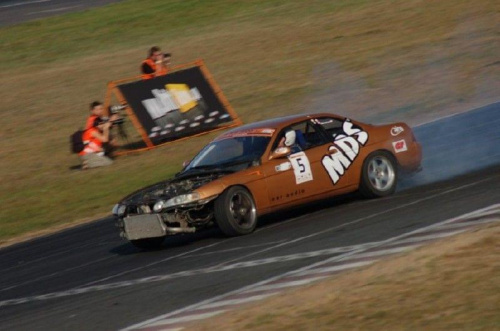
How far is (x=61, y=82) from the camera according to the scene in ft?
100.0

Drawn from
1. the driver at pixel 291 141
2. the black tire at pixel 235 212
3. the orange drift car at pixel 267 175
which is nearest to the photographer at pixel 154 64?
the orange drift car at pixel 267 175

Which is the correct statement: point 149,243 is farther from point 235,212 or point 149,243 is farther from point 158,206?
point 235,212

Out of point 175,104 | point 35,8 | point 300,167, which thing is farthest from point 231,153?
point 35,8

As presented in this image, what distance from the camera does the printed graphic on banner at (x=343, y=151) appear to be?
500 inches

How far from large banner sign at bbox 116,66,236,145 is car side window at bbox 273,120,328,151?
29.8 ft

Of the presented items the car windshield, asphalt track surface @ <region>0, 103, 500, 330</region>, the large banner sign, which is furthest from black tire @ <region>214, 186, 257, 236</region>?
the large banner sign

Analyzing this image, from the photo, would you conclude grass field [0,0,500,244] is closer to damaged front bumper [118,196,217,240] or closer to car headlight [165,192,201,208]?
damaged front bumper [118,196,217,240]

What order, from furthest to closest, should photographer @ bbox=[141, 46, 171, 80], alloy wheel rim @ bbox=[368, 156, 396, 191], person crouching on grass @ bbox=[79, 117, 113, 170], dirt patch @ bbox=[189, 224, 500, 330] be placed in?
1. photographer @ bbox=[141, 46, 171, 80]
2. person crouching on grass @ bbox=[79, 117, 113, 170]
3. alloy wheel rim @ bbox=[368, 156, 396, 191]
4. dirt patch @ bbox=[189, 224, 500, 330]

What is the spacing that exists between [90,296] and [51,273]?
2166mm

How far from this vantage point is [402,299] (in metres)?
7.42

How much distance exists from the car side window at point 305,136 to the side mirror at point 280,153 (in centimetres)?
30

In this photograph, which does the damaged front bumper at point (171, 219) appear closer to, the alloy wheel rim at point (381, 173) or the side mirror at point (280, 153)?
the side mirror at point (280, 153)

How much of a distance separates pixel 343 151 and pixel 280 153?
102 cm

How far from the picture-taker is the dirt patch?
6832 mm
